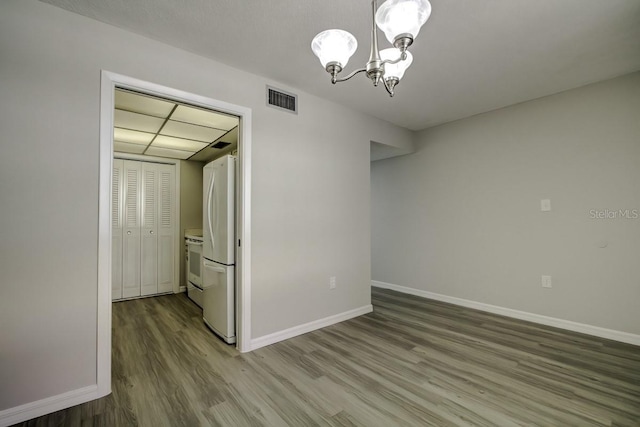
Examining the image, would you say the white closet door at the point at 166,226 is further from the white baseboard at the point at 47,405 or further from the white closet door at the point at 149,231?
the white baseboard at the point at 47,405

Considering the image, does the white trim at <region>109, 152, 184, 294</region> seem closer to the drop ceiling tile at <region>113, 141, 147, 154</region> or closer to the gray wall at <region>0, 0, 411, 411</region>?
the drop ceiling tile at <region>113, 141, 147, 154</region>

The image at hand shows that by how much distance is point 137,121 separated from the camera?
10.4 ft

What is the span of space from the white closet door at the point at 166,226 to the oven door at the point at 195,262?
19.5 inches

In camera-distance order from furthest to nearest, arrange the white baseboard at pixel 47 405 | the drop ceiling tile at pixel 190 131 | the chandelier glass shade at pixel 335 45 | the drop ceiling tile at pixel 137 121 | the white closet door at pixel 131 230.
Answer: the white closet door at pixel 131 230 < the drop ceiling tile at pixel 190 131 < the drop ceiling tile at pixel 137 121 < the white baseboard at pixel 47 405 < the chandelier glass shade at pixel 335 45

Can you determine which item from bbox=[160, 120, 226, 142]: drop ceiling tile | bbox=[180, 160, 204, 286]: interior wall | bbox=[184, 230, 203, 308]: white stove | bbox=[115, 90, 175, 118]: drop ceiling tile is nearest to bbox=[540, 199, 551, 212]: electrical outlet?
bbox=[160, 120, 226, 142]: drop ceiling tile

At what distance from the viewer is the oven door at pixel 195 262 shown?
13.0ft

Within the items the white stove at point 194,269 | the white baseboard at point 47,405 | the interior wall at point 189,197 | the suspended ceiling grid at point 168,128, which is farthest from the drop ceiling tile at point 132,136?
the white baseboard at point 47,405

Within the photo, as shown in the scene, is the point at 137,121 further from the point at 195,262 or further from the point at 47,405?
the point at 47,405

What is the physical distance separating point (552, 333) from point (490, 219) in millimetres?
1381

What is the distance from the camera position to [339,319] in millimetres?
3322

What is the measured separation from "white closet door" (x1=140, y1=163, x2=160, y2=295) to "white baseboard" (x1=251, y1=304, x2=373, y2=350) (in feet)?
9.40

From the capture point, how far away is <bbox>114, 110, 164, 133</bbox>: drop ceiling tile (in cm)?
301

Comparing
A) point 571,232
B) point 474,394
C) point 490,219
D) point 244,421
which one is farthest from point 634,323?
point 244,421

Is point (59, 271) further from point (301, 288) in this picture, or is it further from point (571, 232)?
point (571, 232)
